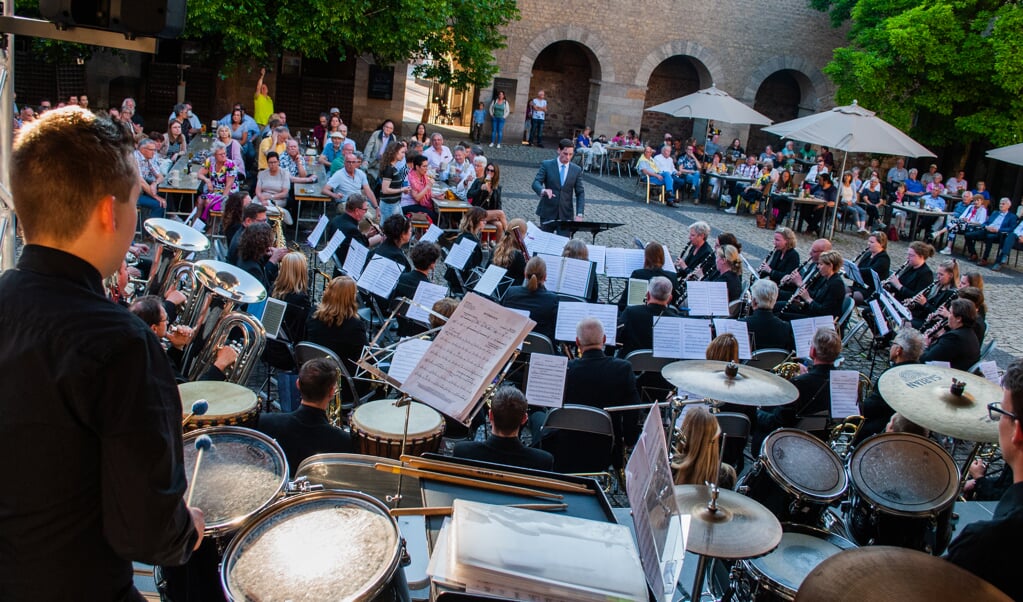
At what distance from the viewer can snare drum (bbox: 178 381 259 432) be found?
3938 mm

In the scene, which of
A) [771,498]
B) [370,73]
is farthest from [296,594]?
[370,73]

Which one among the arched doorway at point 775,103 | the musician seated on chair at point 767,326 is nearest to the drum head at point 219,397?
the musician seated on chair at point 767,326

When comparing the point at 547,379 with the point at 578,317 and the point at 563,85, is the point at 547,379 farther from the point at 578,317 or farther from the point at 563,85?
the point at 563,85

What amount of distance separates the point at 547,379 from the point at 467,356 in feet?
6.07

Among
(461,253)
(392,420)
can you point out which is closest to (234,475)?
(392,420)

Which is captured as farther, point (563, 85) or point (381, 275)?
point (563, 85)

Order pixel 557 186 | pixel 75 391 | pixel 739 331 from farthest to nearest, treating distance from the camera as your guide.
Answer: pixel 557 186, pixel 739 331, pixel 75 391

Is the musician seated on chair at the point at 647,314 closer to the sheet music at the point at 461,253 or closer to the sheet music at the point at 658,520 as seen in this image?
the sheet music at the point at 461,253

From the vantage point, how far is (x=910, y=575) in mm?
1932

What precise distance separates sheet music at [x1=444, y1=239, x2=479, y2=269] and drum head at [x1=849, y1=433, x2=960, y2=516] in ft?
14.8

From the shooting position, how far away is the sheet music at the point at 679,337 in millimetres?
6086

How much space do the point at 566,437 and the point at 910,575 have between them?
3.34m

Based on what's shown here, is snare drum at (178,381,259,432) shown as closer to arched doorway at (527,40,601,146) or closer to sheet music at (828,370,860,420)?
sheet music at (828,370,860,420)

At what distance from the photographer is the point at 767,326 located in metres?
7.05
